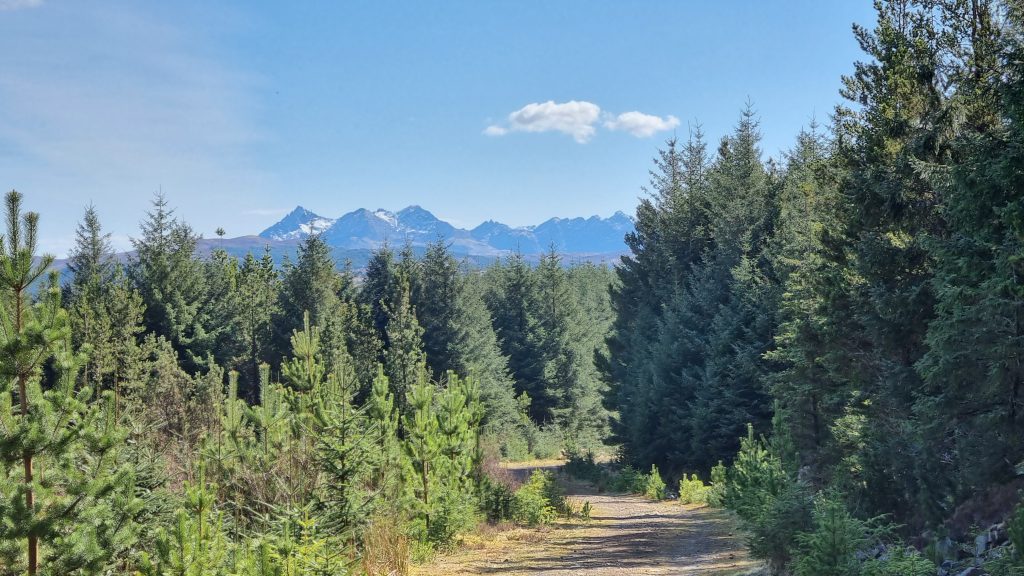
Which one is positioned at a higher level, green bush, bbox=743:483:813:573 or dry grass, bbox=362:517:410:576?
green bush, bbox=743:483:813:573

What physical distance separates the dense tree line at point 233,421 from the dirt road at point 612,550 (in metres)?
0.82

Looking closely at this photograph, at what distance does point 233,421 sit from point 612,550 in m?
7.03

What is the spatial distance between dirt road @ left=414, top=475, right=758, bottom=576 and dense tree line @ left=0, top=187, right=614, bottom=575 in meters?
0.82

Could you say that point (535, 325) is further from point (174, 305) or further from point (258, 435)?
point (258, 435)

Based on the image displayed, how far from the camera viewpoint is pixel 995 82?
911cm

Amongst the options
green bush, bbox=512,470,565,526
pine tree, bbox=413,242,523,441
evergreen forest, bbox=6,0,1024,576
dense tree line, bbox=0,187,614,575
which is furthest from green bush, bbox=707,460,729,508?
pine tree, bbox=413,242,523,441

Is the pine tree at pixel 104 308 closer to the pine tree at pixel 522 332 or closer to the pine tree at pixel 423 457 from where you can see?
the pine tree at pixel 423 457

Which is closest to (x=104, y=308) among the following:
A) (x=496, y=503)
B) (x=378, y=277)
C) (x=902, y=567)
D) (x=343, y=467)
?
(x=378, y=277)

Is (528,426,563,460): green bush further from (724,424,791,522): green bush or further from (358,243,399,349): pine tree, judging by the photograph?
(724,424,791,522): green bush

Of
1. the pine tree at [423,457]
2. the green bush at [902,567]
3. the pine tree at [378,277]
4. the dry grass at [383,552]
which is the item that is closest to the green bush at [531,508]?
the pine tree at [423,457]

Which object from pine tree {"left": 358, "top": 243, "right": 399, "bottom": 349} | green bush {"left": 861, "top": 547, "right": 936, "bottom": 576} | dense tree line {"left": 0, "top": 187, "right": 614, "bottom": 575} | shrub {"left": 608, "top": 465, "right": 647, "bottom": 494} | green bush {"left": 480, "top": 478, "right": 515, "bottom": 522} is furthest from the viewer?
pine tree {"left": 358, "top": 243, "right": 399, "bottom": 349}

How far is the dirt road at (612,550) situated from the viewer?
35.9 feet

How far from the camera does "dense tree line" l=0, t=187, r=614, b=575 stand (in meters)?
5.27

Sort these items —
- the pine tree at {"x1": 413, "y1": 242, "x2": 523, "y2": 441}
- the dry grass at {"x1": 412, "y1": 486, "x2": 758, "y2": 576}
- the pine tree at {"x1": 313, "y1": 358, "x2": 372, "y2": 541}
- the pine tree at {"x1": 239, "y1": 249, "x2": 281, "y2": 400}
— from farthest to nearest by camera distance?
the pine tree at {"x1": 413, "y1": 242, "x2": 523, "y2": 441}
the pine tree at {"x1": 239, "y1": 249, "x2": 281, "y2": 400}
the dry grass at {"x1": 412, "y1": 486, "x2": 758, "y2": 576}
the pine tree at {"x1": 313, "y1": 358, "x2": 372, "y2": 541}
